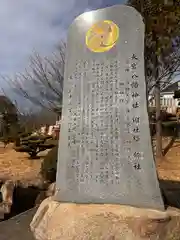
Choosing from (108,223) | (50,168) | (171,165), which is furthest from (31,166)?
(108,223)

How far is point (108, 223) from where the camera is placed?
3025 millimetres

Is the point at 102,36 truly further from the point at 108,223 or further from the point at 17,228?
Answer: the point at 17,228

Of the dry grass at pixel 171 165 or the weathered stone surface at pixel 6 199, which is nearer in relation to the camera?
the weathered stone surface at pixel 6 199

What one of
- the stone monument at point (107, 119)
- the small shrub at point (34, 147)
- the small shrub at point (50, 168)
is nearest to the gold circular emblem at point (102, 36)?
the stone monument at point (107, 119)

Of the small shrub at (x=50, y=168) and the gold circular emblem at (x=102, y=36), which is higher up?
the gold circular emblem at (x=102, y=36)

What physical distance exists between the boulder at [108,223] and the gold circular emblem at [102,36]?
1860 mm

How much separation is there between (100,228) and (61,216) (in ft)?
1.50

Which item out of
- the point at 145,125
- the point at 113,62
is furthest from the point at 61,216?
the point at 113,62

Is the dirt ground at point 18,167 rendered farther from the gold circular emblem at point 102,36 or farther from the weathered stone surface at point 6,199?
the gold circular emblem at point 102,36

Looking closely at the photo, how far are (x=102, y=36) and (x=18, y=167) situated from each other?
6.99 meters

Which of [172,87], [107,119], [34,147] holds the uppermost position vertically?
[172,87]

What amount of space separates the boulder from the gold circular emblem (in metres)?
1.86

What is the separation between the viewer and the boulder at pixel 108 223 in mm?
2938

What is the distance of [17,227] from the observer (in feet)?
12.7
